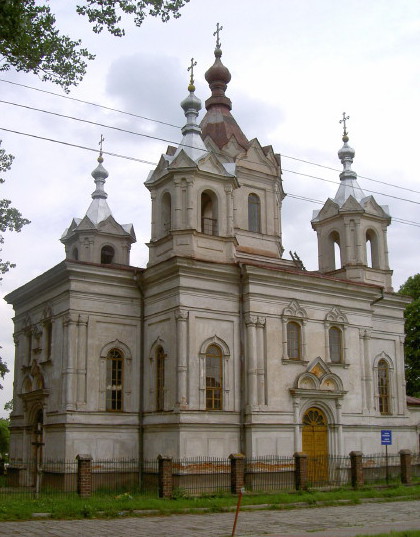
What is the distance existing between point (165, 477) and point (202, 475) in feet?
8.56

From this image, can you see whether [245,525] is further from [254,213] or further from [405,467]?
[254,213]

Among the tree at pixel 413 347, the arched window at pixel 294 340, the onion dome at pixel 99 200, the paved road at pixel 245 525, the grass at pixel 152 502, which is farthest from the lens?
the tree at pixel 413 347

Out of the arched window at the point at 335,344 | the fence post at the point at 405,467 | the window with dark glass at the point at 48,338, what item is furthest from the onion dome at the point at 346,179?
the window with dark glass at the point at 48,338

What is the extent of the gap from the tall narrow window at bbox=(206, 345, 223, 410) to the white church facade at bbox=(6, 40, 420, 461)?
0.04 meters

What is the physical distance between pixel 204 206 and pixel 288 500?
12.6 metres

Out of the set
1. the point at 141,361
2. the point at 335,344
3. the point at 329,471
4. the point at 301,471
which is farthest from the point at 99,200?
the point at 301,471

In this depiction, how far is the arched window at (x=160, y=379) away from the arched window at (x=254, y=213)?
731 cm

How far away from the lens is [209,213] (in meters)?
28.9

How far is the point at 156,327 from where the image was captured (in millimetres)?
25797

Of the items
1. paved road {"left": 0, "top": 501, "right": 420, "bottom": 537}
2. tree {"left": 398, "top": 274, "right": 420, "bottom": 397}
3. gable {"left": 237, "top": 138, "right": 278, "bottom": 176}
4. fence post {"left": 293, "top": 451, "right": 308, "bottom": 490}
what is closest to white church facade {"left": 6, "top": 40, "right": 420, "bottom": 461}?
gable {"left": 237, "top": 138, "right": 278, "bottom": 176}

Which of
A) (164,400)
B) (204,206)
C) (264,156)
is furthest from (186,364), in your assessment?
(264,156)

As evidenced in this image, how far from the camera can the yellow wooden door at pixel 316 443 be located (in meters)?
25.6

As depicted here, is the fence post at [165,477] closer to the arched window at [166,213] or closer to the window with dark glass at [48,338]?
the window with dark glass at [48,338]

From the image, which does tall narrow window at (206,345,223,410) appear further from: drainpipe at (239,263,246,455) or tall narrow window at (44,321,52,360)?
tall narrow window at (44,321,52,360)
